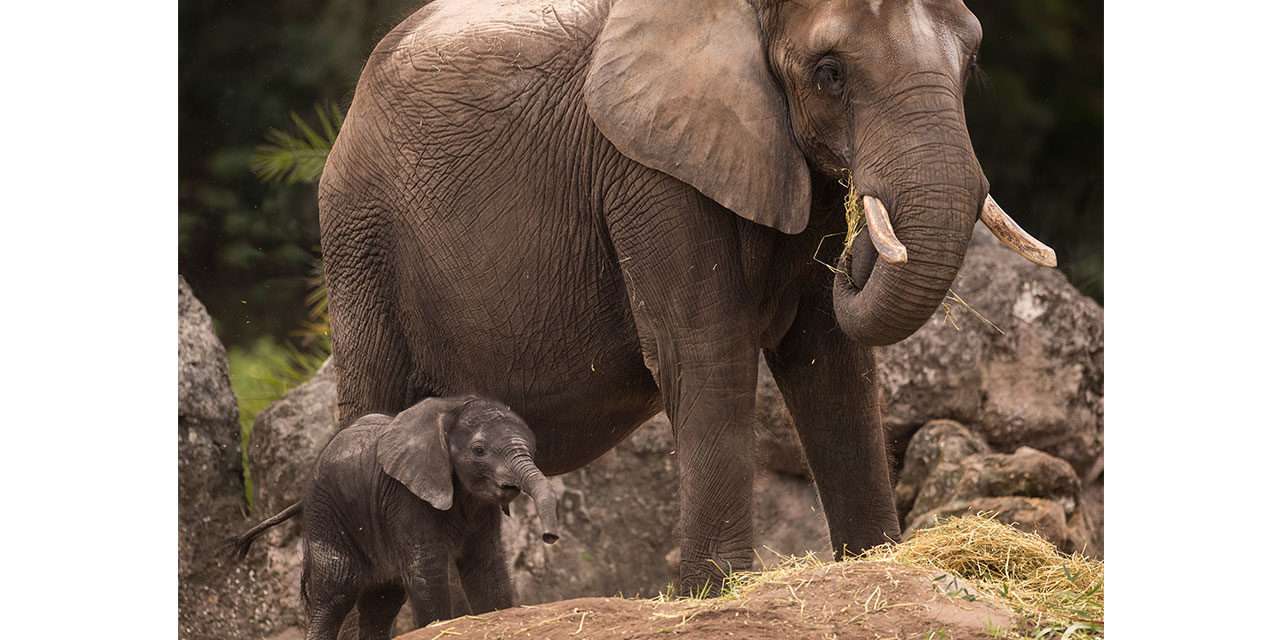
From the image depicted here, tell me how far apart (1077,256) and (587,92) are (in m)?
2.82

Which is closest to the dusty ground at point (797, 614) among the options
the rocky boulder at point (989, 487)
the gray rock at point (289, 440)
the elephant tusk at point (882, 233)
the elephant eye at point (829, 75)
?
the elephant tusk at point (882, 233)

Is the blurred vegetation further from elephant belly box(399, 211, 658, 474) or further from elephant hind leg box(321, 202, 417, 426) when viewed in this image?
elephant belly box(399, 211, 658, 474)

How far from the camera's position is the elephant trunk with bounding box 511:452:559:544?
5.01 meters

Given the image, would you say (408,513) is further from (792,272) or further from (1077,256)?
(1077,256)

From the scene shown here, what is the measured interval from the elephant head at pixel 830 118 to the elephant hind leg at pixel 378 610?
56.3 inches

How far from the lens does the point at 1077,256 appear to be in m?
7.47

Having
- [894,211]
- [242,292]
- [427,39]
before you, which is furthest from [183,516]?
[894,211]

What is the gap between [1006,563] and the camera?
5.38 metres

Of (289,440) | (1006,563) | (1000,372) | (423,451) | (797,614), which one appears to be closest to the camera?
(797,614)

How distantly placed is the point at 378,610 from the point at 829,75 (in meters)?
2.01

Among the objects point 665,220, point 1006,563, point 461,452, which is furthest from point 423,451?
point 1006,563

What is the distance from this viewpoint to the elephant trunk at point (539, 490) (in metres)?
5.01

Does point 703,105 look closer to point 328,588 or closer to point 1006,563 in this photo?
point 1006,563

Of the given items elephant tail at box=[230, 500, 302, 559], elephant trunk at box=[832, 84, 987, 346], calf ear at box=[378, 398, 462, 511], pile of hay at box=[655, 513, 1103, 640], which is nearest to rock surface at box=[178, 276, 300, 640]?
elephant tail at box=[230, 500, 302, 559]
